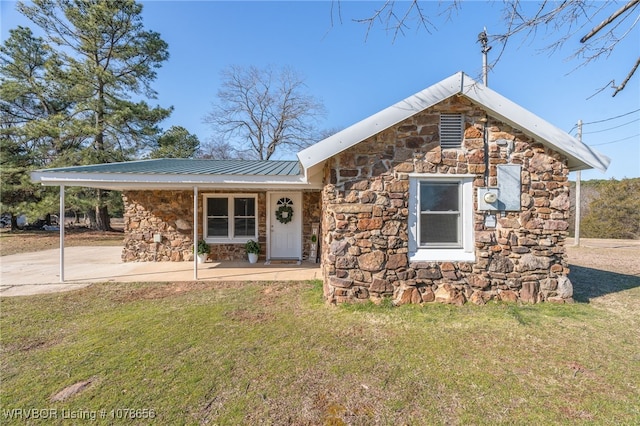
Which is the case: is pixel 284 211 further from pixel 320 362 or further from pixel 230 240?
pixel 320 362

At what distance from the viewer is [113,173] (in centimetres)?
631

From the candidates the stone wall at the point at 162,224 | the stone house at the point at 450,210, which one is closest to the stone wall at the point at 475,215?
the stone house at the point at 450,210

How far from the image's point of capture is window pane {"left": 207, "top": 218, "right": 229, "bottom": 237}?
30.7ft

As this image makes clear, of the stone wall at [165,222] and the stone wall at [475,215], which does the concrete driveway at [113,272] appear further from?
the stone wall at [475,215]

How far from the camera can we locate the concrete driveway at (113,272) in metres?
6.58

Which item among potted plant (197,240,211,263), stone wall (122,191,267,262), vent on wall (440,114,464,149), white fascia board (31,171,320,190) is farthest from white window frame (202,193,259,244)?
vent on wall (440,114,464,149)

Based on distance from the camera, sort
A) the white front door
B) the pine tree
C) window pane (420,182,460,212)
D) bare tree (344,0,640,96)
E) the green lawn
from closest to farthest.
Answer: the green lawn → bare tree (344,0,640,96) → window pane (420,182,460,212) → the white front door → the pine tree

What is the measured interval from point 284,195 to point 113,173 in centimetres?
462

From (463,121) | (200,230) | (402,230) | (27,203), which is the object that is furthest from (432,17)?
(27,203)

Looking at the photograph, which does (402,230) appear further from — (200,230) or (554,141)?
(200,230)

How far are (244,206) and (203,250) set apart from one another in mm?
1900

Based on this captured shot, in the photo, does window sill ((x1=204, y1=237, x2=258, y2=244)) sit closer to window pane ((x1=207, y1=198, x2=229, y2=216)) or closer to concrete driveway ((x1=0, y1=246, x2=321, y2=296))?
concrete driveway ((x1=0, y1=246, x2=321, y2=296))

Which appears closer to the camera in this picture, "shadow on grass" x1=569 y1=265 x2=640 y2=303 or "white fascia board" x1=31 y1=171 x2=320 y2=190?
"shadow on grass" x1=569 y1=265 x2=640 y2=303

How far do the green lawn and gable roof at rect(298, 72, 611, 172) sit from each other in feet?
8.90
